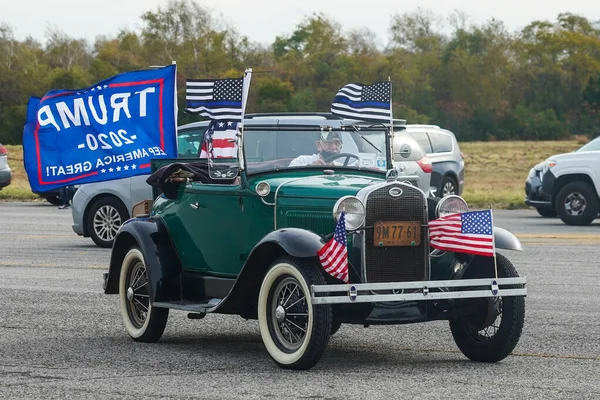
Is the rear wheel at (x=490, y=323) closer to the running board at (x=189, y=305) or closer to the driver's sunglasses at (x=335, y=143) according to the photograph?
the driver's sunglasses at (x=335, y=143)

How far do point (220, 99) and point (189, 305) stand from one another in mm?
1503

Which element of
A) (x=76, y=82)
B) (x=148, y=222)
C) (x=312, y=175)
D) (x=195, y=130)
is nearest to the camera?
(x=312, y=175)

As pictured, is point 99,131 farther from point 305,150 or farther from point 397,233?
point 397,233

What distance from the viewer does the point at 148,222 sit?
372 inches

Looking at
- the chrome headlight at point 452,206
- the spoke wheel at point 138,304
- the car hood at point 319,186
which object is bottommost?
the spoke wheel at point 138,304

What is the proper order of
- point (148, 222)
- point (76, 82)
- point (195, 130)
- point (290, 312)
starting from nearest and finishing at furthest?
point (290, 312) < point (148, 222) < point (195, 130) < point (76, 82)

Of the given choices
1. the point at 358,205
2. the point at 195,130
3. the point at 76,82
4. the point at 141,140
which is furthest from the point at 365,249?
the point at 76,82

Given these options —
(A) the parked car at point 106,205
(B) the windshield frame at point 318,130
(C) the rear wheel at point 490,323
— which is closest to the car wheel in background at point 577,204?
(A) the parked car at point 106,205

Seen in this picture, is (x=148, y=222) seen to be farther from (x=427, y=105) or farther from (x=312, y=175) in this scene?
(x=427, y=105)

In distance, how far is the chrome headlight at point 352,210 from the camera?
7746 millimetres

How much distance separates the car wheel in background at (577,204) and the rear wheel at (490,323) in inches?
557

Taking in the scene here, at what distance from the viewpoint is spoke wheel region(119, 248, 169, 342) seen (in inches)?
358

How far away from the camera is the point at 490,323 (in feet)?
26.5

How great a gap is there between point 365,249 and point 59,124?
156 inches
